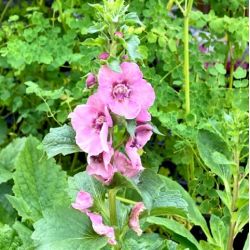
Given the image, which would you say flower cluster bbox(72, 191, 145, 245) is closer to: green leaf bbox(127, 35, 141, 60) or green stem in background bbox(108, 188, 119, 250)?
green stem in background bbox(108, 188, 119, 250)

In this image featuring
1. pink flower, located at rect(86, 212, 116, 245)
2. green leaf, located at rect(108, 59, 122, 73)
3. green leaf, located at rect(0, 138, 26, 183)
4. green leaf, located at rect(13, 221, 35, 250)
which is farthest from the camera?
green leaf, located at rect(0, 138, 26, 183)

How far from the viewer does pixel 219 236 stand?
1.59 meters

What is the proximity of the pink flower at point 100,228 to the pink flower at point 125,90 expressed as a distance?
0.68 ft

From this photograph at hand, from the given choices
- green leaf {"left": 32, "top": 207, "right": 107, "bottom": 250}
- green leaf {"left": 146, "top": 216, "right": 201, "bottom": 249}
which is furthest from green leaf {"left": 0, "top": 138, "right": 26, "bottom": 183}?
green leaf {"left": 32, "top": 207, "right": 107, "bottom": 250}

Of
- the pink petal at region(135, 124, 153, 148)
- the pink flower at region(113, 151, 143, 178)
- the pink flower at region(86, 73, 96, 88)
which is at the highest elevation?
the pink flower at region(86, 73, 96, 88)

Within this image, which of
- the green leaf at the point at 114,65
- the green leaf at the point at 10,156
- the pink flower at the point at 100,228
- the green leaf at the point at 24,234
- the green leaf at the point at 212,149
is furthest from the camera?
the green leaf at the point at 10,156

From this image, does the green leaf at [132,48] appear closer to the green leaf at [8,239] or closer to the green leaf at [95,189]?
the green leaf at [95,189]

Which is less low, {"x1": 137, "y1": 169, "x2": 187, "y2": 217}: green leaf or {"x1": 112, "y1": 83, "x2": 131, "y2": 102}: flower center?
{"x1": 112, "y1": 83, "x2": 131, "y2": 102}: flower center

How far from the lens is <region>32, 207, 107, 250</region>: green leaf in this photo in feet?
4.04

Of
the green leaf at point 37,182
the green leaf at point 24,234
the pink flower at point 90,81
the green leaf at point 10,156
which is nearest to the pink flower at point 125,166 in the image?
Result: the pink flower at point 90,81

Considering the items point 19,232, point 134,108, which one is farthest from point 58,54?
point 134,108

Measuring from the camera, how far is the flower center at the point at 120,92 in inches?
45.6

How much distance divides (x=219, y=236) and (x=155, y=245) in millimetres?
244

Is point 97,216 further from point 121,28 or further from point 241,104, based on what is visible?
point 241,104
